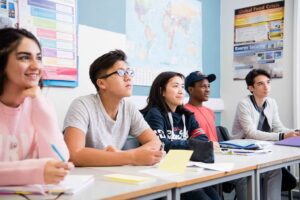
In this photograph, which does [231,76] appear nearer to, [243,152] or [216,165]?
[243,152]

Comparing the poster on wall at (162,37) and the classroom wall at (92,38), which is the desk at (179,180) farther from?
the poster on wall at (162,37)

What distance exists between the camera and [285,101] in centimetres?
384

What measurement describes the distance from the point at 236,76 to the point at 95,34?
6.74ft

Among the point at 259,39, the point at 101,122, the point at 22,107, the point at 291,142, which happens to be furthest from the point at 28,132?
the point at 259,39

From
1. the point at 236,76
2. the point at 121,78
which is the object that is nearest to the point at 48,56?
the point at 121,78

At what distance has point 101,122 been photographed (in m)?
1.91

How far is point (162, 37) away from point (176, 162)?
2347 millimetres

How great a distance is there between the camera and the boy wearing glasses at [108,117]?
5.75 ft

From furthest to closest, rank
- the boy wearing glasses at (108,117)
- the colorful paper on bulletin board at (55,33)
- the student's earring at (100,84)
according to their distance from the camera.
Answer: the colorful paper on bulletin board at (55,33), the student's earring at (100,84), the boy wearing glasses at (108,117)

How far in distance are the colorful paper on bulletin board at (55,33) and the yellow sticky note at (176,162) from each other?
1250 mm

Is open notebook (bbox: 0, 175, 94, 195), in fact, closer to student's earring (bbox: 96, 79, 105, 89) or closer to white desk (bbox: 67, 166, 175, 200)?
white desk (bbox: 67, 166, 175, 200)

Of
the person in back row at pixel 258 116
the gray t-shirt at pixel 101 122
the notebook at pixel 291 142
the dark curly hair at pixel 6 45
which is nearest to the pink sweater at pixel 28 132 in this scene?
the dark curly hair at pixel 6 45

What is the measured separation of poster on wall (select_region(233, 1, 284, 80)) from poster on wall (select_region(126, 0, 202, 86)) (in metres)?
0.50

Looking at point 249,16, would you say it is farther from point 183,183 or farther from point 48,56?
point 183,183
